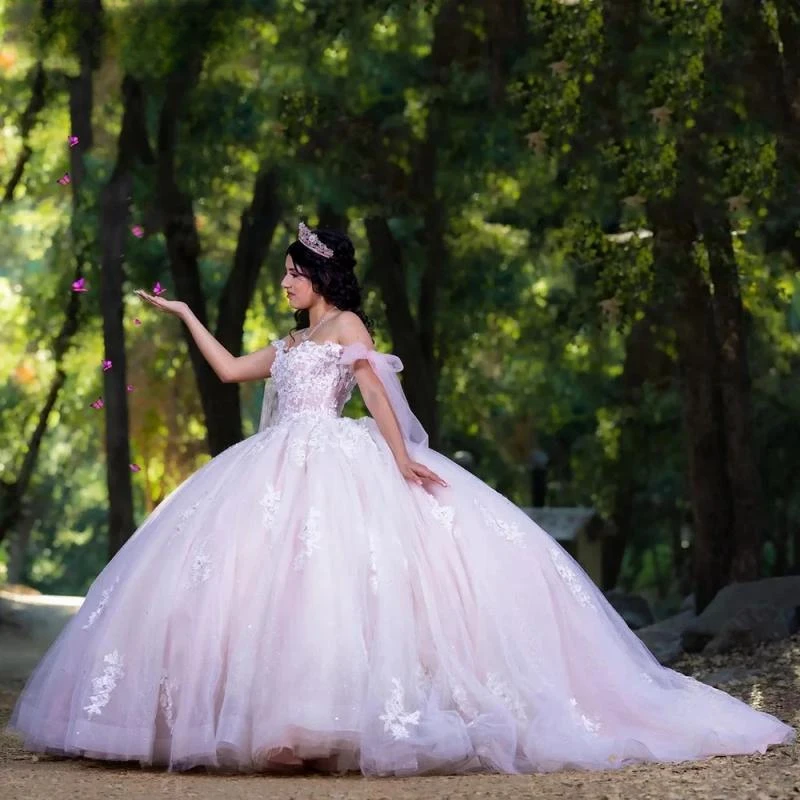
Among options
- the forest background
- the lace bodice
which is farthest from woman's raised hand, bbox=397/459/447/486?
the forest background

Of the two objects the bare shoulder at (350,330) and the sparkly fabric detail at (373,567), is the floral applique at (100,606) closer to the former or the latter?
the sparkly fabric detail at (373,567)

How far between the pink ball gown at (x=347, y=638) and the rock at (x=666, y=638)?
273 inches

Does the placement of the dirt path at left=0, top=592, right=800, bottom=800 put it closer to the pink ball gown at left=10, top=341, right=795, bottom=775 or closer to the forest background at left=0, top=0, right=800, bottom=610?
the pink ball gown at left=10, top=341, right=795, bottom=775

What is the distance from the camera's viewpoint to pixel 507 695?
25.5 ft

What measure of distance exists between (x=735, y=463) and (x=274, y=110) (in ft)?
20.6

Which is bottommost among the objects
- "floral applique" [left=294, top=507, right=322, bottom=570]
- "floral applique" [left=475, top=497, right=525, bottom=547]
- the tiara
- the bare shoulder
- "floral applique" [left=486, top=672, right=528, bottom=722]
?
"floral applique" [left=486, top=672, right=528, bottom=722]

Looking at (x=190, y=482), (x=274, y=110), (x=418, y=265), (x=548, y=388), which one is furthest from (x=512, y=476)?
(x=190, y=482)

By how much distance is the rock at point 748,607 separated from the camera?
14.4 m

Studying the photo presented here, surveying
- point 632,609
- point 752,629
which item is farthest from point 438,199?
point 752,629

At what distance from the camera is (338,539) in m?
7.95

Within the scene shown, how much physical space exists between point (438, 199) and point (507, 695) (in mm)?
14594

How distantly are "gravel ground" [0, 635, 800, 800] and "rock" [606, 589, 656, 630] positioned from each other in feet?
49.4

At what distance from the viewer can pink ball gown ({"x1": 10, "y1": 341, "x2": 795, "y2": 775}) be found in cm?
745

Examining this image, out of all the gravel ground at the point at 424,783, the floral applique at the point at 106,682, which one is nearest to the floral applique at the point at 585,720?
the gravel ground at the point at 424,783
